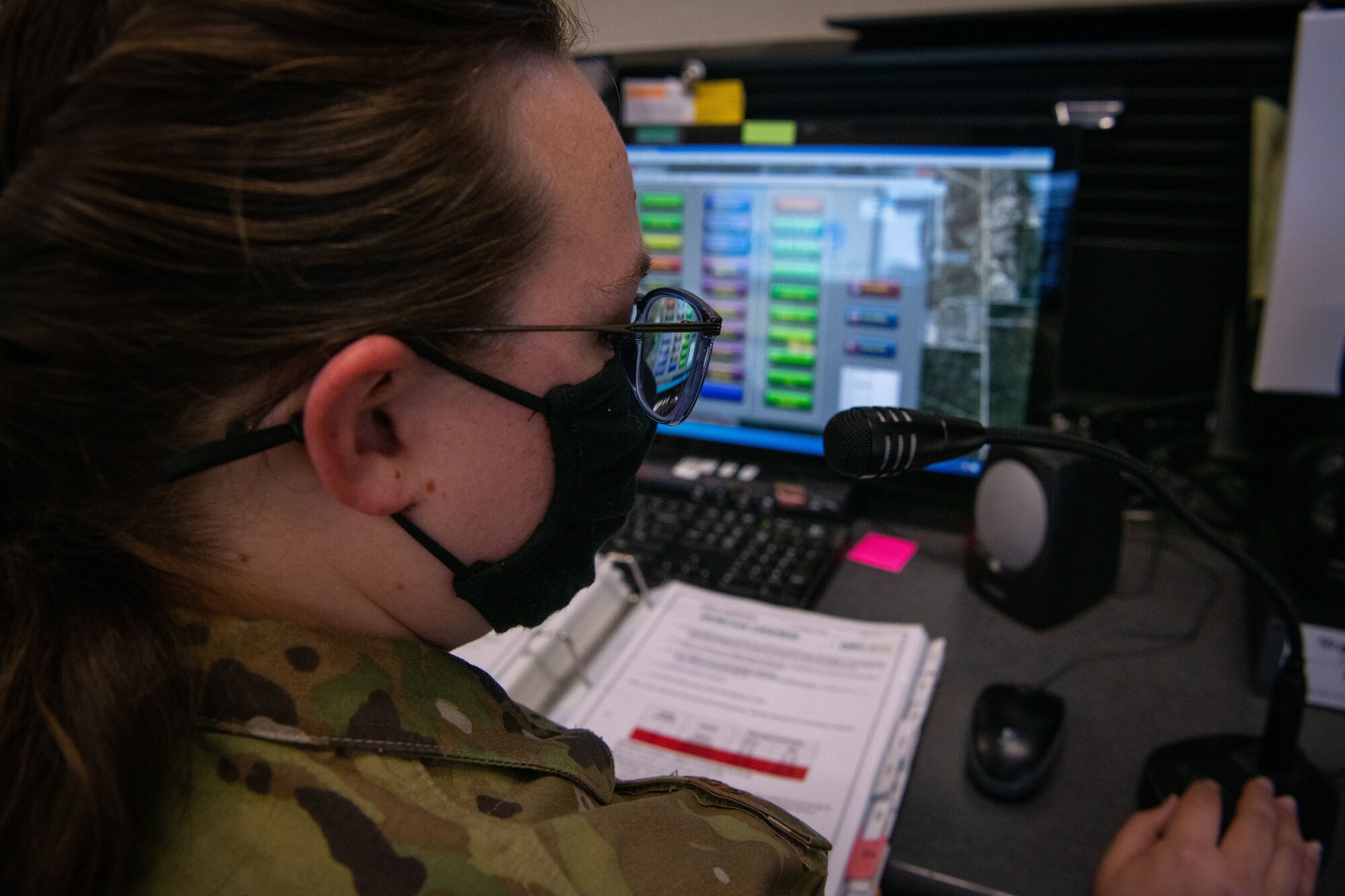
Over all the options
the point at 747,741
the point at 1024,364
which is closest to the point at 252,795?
the point at 747,741

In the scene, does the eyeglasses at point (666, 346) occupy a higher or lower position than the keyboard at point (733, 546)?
higher

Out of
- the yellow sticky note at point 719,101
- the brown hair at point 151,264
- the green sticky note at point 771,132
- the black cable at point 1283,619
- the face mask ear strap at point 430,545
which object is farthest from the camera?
the yellow sticky note at point 719,101

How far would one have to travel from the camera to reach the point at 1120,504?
2.84 ft

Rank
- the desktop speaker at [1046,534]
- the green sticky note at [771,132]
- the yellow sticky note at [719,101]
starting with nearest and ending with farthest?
the desktop speaker at [1046,534], the green sticky note at [771,132], the yellow sticky note at [719,101]

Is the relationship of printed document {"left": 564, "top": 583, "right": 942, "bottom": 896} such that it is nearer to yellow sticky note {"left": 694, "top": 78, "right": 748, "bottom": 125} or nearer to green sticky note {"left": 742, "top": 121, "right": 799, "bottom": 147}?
green sticky note {"left": 742, "top": 121, "right": 799, "bottom": 147}

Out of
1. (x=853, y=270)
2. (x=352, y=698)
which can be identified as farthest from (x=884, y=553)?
(x=352, y=698)

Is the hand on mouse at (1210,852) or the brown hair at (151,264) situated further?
the hand on mouse at (1210,852)

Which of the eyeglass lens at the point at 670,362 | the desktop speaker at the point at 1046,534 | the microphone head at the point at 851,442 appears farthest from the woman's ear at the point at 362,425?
the desktop speaker at the point at 1046,534

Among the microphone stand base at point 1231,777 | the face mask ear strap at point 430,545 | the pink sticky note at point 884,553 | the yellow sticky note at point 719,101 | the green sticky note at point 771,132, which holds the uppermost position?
the yellow sticky note at point 719,101

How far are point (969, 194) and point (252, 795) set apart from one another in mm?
813

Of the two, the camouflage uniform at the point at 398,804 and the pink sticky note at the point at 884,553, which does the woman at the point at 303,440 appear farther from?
the pink sticky note at the point at 884,553

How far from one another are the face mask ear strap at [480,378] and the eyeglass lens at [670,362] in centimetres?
7

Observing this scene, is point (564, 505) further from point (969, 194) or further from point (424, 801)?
point (969, 194)

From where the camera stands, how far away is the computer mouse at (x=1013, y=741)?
64cm
